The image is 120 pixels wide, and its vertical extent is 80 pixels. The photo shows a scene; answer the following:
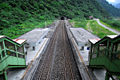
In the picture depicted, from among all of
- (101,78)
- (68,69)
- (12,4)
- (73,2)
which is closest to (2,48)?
(68,69)

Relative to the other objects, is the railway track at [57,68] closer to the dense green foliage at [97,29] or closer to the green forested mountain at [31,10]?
the dense green foliage at [97,29]

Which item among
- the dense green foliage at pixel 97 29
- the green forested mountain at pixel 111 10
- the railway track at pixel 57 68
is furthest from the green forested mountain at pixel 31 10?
the green forested mountain at pixel 111 10

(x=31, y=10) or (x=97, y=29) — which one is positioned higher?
(x=31, y=10)

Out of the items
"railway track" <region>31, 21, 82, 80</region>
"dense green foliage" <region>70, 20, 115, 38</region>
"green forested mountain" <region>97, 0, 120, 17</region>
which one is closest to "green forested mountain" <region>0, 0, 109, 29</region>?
"railway track" <region>31, 21, 82, 80</region>

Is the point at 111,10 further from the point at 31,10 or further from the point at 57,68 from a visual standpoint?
the point at 57,68

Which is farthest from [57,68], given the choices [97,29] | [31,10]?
[31,10]

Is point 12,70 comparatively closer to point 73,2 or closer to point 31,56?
point 31,56

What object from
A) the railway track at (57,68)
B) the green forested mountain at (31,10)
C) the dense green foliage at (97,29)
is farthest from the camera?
the green forested mountain at (31,10)

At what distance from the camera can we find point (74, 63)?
1202cm

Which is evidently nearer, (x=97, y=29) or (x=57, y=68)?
(x=57, y=68)

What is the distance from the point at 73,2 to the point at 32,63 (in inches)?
3568

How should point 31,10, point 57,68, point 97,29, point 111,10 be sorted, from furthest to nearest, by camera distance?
point 111,10 < point 31,10 < point 97,29 < point 57,68

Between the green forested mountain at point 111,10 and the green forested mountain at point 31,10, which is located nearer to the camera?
the green forested mountain at point 31,10

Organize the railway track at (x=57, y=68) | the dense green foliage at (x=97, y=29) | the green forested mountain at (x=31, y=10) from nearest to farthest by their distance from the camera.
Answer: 1. the railway track at (x=57, y=68)
2. the dense green foliage at (x=97, y=29)
3. the green forested mountain at (x=31, y=10)
